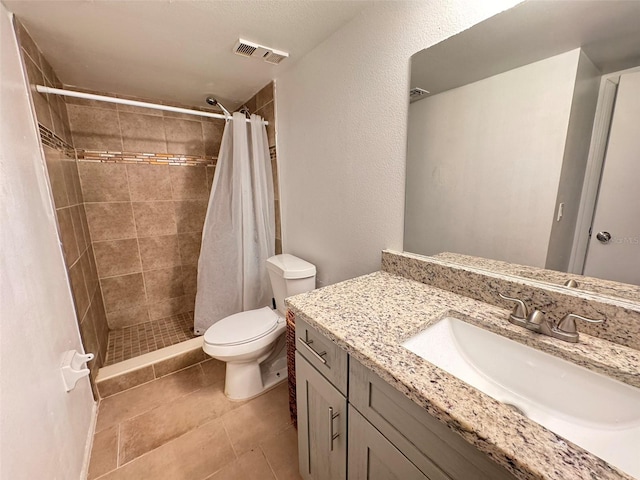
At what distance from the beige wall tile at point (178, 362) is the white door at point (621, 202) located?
2.19m

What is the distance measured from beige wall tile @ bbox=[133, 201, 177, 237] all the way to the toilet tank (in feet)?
4.26

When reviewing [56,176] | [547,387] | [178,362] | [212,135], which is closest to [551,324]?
[547,387]

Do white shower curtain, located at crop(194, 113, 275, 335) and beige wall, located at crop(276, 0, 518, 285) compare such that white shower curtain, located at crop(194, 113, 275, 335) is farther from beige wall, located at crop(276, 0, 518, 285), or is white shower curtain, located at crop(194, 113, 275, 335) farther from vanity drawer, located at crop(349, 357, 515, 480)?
vanity drawer, located at crop(349, 357, 515, 480)

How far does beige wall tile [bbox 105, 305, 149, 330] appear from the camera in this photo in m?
2.32

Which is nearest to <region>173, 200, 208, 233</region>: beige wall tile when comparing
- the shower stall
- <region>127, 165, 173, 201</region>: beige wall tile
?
the shower stall

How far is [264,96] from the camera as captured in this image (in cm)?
204

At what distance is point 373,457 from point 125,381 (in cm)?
176

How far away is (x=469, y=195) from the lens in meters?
1.01

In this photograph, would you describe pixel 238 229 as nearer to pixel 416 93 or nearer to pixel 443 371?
pixel 416 93

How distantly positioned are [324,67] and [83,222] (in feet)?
6.72

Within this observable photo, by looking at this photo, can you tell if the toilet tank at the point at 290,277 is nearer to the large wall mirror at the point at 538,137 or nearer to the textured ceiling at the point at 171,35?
the large wall mirror at the point at 538,137

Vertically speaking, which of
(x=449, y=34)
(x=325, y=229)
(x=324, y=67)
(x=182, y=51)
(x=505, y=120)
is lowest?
(x=325, y=229)

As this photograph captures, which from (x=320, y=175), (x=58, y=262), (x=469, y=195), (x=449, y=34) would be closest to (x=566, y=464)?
(x=469, y=195)

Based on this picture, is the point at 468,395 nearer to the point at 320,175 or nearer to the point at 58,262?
the point at 320,175
